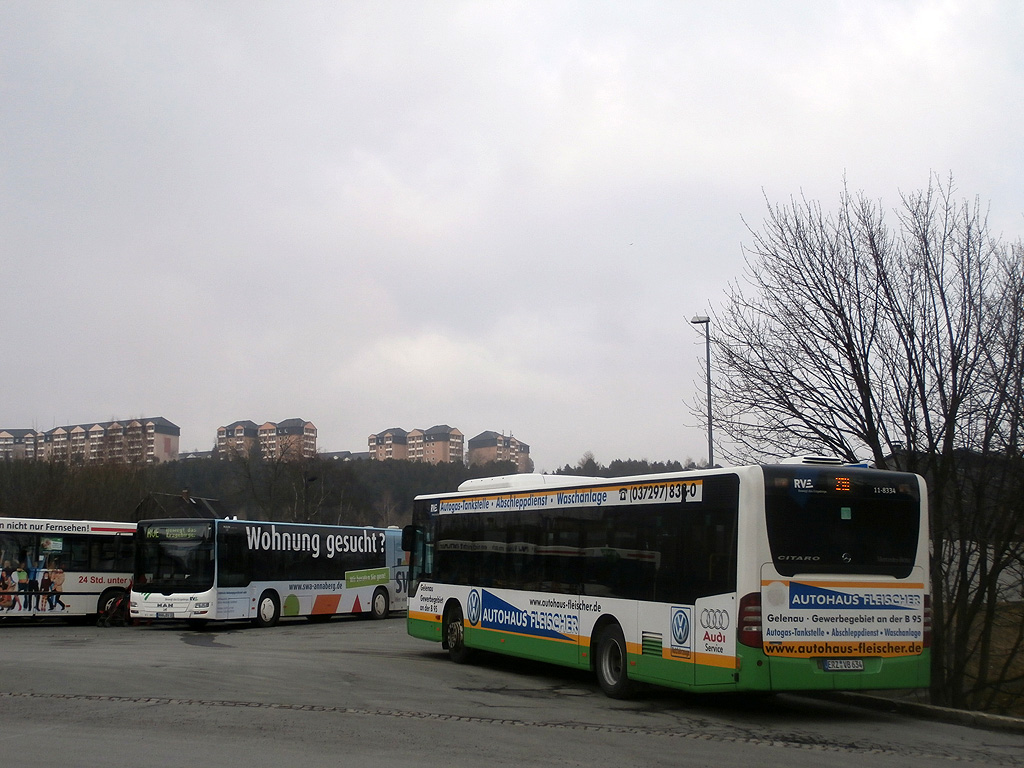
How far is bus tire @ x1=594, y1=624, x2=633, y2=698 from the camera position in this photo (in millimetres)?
12969

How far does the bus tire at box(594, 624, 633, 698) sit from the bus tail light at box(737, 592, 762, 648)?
2.35 metres

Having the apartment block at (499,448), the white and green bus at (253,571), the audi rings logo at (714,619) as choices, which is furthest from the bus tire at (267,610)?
the apartment block at (499,448)

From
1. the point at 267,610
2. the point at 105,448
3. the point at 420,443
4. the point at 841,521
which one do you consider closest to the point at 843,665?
the point at 841,521

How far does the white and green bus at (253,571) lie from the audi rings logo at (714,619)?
59.6 feet

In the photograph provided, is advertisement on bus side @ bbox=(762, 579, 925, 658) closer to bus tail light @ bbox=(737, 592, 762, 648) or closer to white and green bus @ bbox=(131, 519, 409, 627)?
bus tail light @ bbox=(737, 592, 762, 648)

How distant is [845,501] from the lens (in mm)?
11508

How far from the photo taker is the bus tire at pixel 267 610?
1133 inches

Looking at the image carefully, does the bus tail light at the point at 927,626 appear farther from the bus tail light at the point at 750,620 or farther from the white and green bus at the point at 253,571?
the white and green bus at the point at 253,571

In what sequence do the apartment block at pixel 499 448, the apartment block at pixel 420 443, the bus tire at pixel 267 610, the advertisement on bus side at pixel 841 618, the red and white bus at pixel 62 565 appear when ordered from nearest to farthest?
the advertisement on bus side at pixel 841 618 < the red and white bus at pixel 62 565 < the bus tire at pixel 267 610 < the apartment block at pixel 499 448 < the apartment block at pixel 420 443

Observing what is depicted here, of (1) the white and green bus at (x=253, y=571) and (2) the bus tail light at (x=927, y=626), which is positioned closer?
(2) the bus tail light at (x=927, y=626)

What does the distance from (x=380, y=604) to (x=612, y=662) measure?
2154 cm

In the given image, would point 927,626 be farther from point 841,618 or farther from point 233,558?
point 233,558

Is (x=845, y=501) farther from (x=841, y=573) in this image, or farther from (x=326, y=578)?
(x=326, y=578)

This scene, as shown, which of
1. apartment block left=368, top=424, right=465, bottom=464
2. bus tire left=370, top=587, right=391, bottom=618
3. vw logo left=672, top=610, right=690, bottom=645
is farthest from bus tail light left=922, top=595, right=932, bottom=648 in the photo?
apartment block left=368, top=424, right=465, bottom=464
